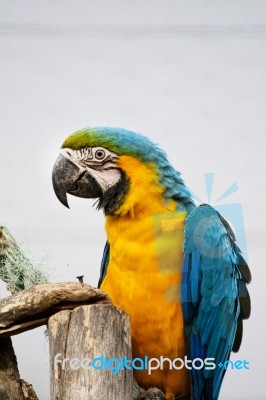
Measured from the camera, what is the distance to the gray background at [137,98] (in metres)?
1.41

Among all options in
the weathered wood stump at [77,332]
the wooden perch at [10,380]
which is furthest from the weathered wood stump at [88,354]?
the wooden perch at [10,380]

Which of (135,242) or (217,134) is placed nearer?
(135,242)

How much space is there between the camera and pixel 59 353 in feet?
3.06

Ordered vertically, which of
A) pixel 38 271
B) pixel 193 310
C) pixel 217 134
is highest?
pixel 217 134

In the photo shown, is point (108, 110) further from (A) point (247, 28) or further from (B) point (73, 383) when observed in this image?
(B) point (73, 383)

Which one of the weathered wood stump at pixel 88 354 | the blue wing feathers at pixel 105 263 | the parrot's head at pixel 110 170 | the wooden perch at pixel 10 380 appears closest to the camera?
the weathered wood stump at pixel 88 354

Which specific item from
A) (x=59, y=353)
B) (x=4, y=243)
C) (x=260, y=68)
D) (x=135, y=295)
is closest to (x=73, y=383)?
(x=59, y=353)

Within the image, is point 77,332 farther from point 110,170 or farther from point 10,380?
point 110,170

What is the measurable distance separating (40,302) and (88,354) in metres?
0.13

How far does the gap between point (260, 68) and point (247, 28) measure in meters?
0.12

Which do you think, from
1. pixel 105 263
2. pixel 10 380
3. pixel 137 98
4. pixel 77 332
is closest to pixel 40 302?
pixel 77 332

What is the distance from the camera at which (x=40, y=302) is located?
3.14 feet

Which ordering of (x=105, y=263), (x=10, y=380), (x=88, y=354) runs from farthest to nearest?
1. (x=105, y=263)
2. (x=10, y=380)
3. (x=88, y=354)

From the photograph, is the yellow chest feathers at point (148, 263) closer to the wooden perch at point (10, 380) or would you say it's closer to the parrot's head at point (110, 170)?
the parrot's head at point (110, 170)
